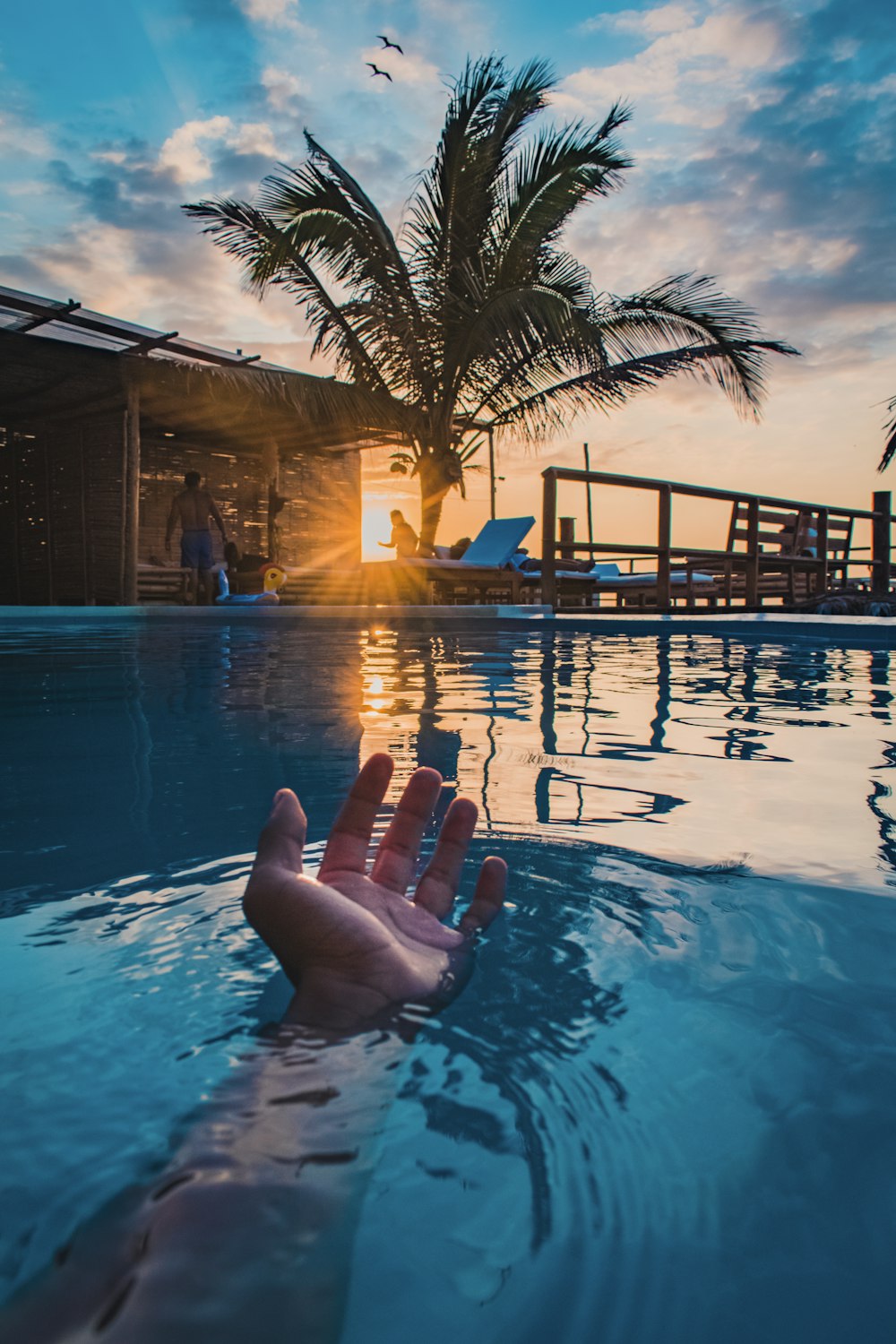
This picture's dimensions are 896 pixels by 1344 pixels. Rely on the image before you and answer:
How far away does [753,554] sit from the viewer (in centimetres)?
1045

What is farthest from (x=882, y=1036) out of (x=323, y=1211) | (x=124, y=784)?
(x=124, y=784)

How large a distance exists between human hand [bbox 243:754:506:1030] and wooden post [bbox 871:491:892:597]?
11.7 metres

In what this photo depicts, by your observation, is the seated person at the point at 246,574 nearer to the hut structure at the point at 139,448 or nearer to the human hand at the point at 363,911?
the hut structure at the point at 139,448

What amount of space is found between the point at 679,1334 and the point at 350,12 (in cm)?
1324

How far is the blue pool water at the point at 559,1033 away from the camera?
2.03ft

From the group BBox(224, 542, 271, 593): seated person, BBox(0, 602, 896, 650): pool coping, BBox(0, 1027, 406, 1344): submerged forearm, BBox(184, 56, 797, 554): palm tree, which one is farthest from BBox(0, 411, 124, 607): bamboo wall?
BBox(0, 1027, 406, 1344): submerged forearm

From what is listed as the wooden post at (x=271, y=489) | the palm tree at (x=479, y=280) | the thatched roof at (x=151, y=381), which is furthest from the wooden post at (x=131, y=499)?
the wooden post at (x=271, y=489)

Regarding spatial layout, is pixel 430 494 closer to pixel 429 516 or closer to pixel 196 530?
pixel 429 516

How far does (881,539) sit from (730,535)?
2545 millimetres

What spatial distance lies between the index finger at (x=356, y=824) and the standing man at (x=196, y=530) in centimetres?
1060

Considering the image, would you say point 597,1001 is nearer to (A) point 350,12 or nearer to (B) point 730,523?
(B) point 730,523

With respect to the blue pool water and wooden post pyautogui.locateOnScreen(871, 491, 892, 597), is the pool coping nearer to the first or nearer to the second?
wooden post pyautogui.locateOnScreen(871, 491, 892, 597)

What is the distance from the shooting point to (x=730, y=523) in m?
10.7

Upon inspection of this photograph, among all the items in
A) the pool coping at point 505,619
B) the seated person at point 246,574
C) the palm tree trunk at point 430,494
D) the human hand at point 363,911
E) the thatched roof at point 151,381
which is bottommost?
the human hand at point 363,911
